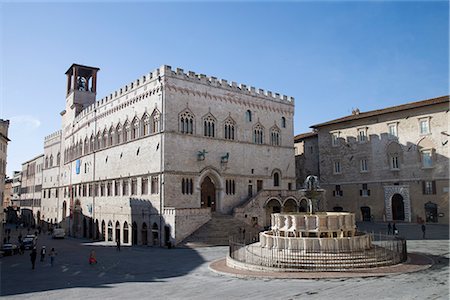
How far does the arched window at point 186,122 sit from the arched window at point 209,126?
156 cm

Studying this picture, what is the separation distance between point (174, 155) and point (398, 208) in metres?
26.8

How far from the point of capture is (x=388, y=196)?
148 ft

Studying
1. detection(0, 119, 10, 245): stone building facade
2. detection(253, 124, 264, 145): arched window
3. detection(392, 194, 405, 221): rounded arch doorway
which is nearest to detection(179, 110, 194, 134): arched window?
detection(253, 124, 264, 145): arched window

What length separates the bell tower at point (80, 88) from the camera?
185 ft

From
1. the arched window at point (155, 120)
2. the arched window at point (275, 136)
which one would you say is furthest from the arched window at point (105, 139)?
the arched window at point (275, 136)

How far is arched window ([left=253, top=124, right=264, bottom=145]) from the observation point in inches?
1703

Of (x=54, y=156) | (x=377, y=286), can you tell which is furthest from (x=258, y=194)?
(x=54, y=156)

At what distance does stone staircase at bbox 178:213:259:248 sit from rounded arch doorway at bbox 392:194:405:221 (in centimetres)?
1839

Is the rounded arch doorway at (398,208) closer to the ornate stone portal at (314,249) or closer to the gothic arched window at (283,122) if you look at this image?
the gothic arched window at (283,122)

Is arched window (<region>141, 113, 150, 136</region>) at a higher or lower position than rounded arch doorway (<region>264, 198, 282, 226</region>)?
higher

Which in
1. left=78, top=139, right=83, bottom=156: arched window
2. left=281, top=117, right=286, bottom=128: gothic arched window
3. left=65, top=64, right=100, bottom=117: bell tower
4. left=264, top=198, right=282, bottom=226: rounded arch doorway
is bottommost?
left=264, top=198, right=282, bottom=226: rounded arch doorway

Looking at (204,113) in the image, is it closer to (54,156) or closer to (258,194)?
(258,194)

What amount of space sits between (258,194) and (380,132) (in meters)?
18.0

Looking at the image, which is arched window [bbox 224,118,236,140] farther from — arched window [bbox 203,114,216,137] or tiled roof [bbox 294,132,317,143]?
tiled roof [bbox 294,132,317,143]
